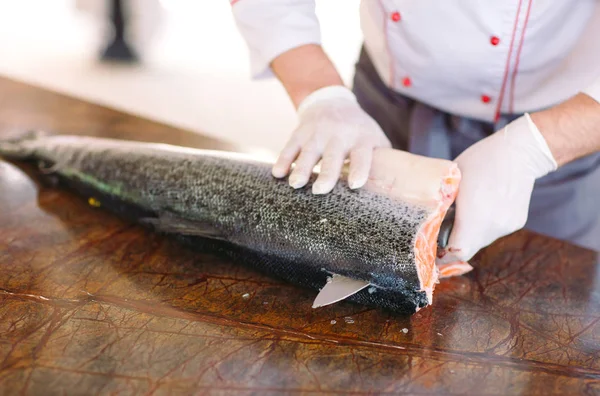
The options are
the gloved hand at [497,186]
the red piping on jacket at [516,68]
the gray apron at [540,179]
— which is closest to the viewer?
the gloved hand at [497,186]

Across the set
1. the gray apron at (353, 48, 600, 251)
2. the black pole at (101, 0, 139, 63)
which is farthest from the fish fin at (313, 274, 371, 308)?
the black pole at (101, 0, 139, 63)

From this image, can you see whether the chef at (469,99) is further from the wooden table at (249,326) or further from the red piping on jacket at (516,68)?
the wooden table at (249,326)

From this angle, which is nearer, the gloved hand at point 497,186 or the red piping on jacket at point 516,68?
the gloved hand at point 497,186

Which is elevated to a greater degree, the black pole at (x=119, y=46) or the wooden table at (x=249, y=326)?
the wooden table at (x=249, y=326)

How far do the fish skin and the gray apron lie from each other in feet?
1.93

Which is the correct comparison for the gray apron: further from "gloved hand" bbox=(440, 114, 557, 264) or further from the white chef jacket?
"gloved hand" bbox=(440, 114, 557, 264)

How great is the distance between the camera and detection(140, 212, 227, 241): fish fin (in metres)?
1.71

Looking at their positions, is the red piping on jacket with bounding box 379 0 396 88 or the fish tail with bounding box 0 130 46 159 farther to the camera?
the fish tail with bounding box 0 130 46 159

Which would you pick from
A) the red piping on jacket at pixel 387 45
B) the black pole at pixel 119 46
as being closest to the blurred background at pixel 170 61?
the black pole at pixel 119 46

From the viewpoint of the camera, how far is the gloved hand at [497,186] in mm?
1626

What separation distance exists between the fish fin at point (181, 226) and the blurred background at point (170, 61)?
9.86ft

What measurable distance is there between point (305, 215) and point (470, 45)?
0.73m

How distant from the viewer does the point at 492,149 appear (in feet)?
5.53

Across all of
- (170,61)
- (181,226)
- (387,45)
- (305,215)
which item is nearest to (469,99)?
(387,45)
